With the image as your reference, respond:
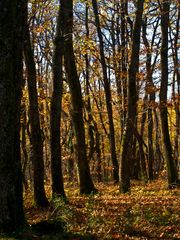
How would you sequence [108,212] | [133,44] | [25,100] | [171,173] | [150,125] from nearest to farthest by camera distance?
[108,212] → [133,44] → [171,173] → [25,100] → [150,125]

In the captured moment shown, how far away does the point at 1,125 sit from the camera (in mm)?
6844

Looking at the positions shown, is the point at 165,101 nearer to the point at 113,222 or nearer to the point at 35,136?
the point at 35,136

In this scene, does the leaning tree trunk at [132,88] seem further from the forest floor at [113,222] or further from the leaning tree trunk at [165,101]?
the forest floor at [113,222]

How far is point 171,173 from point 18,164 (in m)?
9.72

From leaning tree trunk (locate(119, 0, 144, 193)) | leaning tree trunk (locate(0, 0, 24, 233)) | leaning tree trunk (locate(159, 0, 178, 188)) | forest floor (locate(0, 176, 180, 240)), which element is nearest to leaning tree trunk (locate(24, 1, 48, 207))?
forest floor (locate(0, 176, 180, 240))

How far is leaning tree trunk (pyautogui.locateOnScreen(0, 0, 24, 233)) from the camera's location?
6809 mm

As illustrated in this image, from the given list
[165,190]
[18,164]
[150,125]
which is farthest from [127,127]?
[150,125]

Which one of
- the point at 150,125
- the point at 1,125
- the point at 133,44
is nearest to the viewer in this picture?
the point at 1,125

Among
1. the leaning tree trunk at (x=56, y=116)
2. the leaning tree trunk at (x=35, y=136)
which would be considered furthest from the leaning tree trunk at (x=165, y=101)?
the leaning tree trunk at (x=35, y=136)

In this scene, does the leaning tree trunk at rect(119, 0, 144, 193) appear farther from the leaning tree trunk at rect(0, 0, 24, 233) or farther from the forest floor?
the leaning tree trunk at rect(0, 0, 24, 233)

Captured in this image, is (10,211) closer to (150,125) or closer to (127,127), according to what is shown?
(127,127)

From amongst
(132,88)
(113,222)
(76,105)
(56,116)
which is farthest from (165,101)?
(113,222)

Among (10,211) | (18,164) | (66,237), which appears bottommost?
(66,237)

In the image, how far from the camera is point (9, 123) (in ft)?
22.7
